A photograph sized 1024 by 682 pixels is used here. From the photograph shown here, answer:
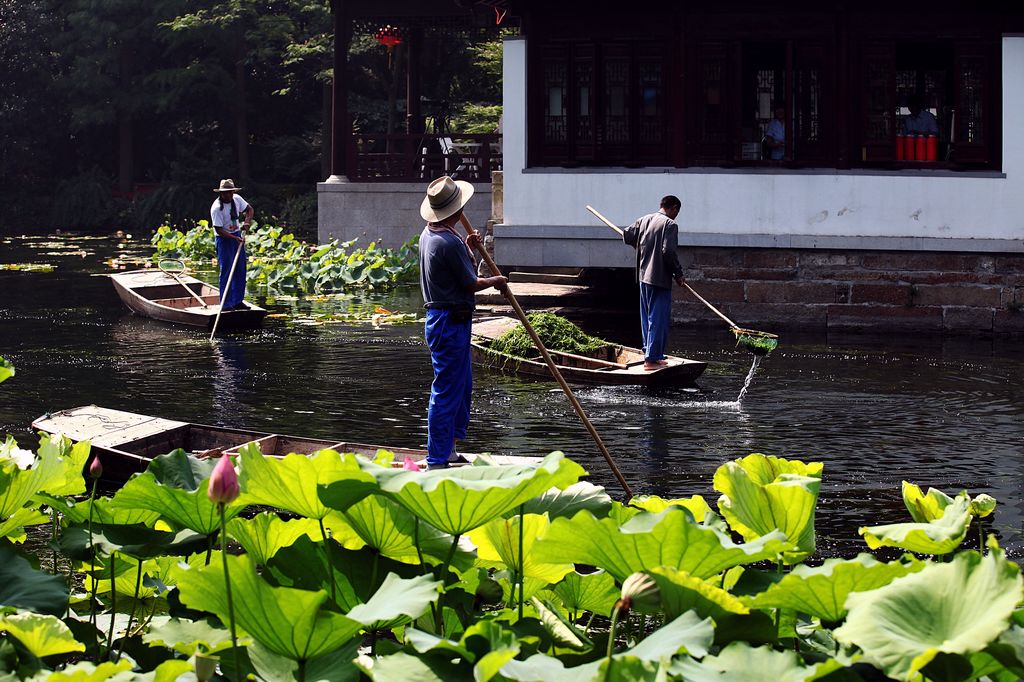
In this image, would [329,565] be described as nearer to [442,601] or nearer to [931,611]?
[442,601]

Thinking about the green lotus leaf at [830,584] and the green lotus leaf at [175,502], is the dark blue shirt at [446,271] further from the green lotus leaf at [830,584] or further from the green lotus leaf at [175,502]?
the green lotus leaf at [830,584]

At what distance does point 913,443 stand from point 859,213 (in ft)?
23.8

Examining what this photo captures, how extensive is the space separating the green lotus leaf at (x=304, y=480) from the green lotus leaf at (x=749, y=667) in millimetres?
935

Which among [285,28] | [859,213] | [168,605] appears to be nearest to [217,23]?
[285,28]

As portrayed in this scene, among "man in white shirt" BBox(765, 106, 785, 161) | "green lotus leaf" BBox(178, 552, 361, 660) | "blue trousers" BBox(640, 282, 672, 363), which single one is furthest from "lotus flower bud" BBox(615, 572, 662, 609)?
"man in white shirt" BBox(765, 106, 785, 161)

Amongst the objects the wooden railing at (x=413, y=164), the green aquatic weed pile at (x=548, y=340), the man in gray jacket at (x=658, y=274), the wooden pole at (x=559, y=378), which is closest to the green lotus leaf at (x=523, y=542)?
the wooden pole at (x=559, y=378)

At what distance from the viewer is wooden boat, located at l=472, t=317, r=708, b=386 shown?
13.5m

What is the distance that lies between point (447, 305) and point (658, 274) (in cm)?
485

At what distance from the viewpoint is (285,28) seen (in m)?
42.3

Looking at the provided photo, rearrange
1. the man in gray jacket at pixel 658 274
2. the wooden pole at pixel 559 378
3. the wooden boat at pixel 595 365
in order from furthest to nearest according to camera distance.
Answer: the man in gray jacket at pixel 658 274, the wooden boat at pixel 595 365, the wooden pole at pixel 559 378

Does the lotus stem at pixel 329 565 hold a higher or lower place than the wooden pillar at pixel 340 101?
lower

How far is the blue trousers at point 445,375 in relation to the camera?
30.7 ft

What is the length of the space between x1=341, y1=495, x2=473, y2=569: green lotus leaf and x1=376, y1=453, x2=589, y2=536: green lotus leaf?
0.14 metres

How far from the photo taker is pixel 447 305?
9.35 m
